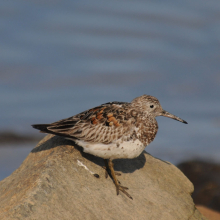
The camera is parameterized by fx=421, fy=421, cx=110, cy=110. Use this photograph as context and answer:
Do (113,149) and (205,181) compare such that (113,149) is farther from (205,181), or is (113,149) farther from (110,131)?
(205,181)

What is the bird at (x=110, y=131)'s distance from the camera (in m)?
7.82

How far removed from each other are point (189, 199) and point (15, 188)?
3554 mm

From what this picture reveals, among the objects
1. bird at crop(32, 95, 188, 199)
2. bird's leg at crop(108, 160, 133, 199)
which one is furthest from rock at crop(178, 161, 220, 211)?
bird's leg at crop(108, 160, 133, 199)

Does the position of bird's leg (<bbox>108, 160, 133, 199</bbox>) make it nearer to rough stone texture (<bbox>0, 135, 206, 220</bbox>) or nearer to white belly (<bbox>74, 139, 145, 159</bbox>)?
rough stone texture (<bbox>0, 135, 206, 220</bbox>)

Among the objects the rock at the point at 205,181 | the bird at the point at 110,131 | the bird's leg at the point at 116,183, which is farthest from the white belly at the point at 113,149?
the rock at the point at 205,181

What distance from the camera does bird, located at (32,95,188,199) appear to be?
782 centimetres

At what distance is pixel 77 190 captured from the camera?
23.5 ft

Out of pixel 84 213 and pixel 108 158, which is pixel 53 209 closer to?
pixel 84 213

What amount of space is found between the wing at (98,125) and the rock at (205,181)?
4280mm

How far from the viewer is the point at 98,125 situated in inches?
317

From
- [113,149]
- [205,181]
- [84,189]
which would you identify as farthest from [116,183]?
[205,181]

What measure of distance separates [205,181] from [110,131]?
549 centimetres

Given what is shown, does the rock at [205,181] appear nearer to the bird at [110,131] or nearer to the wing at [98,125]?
the bird at [110,131]

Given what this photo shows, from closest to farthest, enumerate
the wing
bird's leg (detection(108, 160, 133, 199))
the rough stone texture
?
the rough stone texture, bird's leg (detection(108, 160, 133, 199)), the wing
